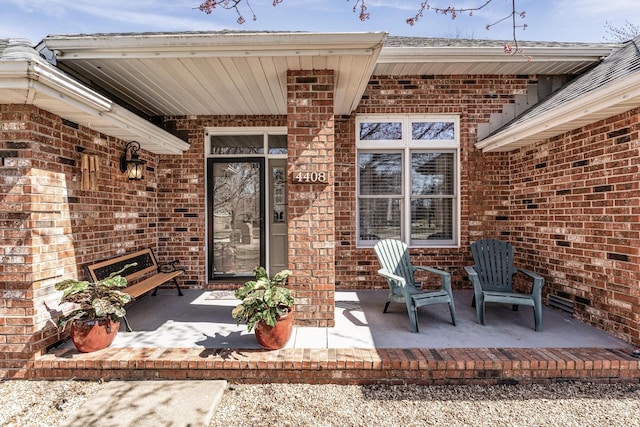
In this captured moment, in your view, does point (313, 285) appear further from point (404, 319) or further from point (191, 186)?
point (191, 186)

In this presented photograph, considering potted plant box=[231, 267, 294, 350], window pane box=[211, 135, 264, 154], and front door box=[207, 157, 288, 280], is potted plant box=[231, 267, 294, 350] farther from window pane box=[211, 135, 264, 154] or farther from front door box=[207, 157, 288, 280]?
window pane box=[211, 135, 264, 154]

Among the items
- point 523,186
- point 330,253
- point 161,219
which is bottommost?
point 330,253

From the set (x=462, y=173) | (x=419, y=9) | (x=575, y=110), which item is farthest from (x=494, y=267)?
(x=419, y=9)

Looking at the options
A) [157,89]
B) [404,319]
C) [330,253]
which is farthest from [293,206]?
[157,89]

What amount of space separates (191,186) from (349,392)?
3.76 meters

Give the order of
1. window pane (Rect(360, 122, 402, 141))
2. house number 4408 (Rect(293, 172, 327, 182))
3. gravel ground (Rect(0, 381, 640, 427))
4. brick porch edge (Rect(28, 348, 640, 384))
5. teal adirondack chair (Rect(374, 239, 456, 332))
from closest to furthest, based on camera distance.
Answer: gravel ground (Rect(0, 381, 640, 427)), brick porch edge (Rect(28, 348, 640, 384)), house number 4408 (Rect(293, 172, 327, 182)), teal adirondack chair (Rect(374, 239, 456, 332)), window pane (Rect(360, 122, 402, 141))

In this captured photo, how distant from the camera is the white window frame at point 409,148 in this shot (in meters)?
4.79

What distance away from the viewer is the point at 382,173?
4.89 m

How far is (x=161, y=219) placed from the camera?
15.9ft

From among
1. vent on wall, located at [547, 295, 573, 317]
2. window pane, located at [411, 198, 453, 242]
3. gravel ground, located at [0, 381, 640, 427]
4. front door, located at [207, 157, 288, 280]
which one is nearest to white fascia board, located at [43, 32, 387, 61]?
front door, located at [207, 157, 288, 280]

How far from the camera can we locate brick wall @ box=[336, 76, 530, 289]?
471 cm

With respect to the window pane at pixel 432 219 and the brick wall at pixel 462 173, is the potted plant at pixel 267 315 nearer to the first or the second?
the brick wall at pixel 462 173

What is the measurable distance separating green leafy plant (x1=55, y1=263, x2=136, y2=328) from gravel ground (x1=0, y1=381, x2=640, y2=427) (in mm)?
542

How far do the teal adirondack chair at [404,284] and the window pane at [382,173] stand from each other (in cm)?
118
